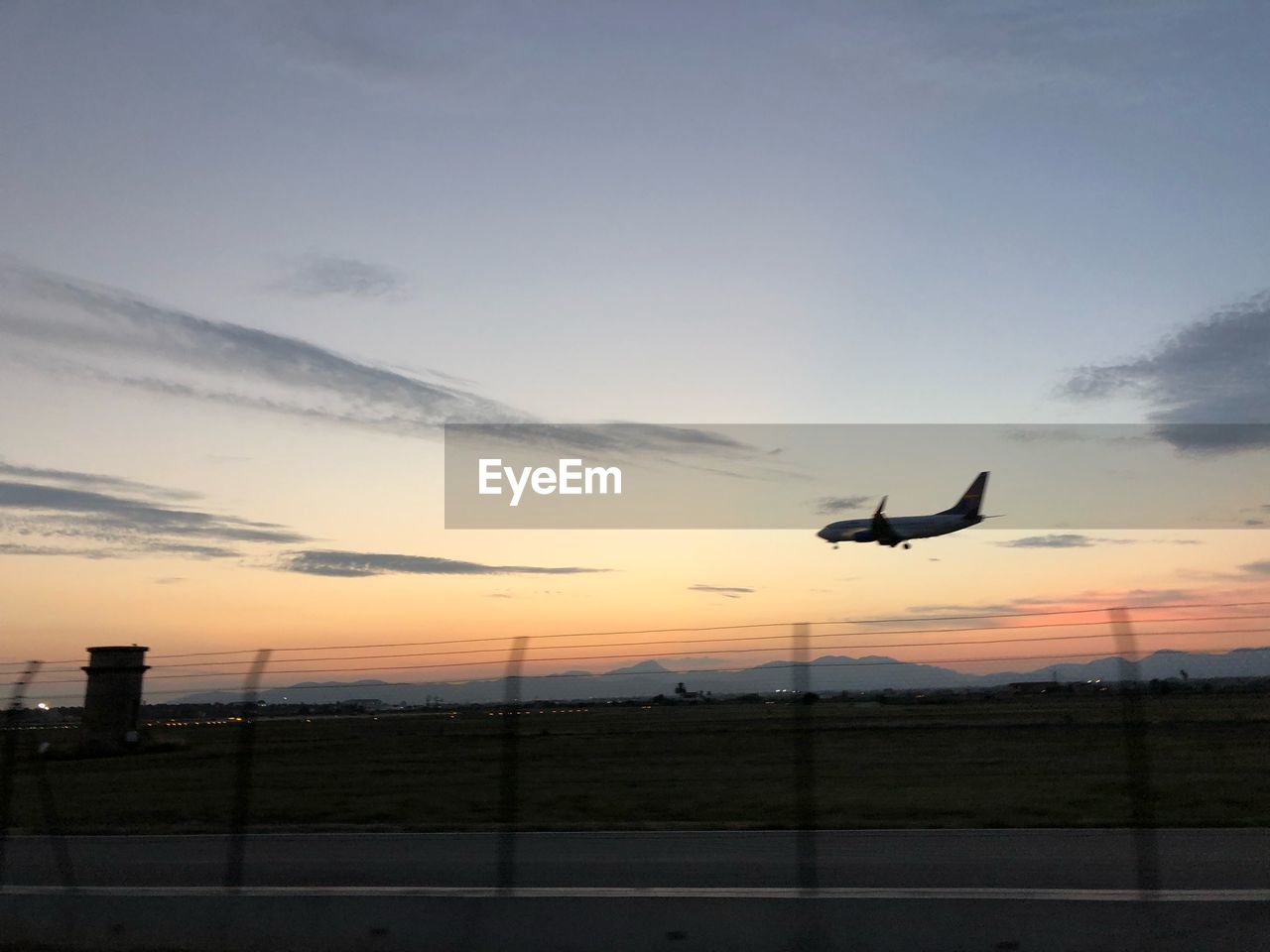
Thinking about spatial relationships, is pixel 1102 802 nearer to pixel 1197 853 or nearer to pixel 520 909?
pixel 1197 853

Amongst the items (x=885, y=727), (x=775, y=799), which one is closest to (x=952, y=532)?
(x=885, y=727)

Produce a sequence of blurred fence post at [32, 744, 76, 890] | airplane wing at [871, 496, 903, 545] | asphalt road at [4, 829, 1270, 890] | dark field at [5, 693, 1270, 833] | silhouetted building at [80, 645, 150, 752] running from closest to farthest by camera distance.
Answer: asphalt road at [4, 829, 1270, 890] < blurred fence post at [32, 744, 76, 890] < dark field at [5, 693, 1270, 833] < silhouetted building at [80, 645, 150, 752] < airplane wing at [871, 496, 903, 545]

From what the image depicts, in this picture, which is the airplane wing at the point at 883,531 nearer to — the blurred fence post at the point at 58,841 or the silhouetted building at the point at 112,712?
the silhouetted building at the point at 112,712

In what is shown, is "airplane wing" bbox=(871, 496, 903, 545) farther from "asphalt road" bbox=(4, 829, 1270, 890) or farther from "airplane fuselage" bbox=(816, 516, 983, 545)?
"asphalt road" bbox=(4, 829, 1270, 890)

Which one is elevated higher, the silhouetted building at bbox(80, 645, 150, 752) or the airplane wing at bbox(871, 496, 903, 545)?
the airplane wing at bbox(871, 496, 903, 545)

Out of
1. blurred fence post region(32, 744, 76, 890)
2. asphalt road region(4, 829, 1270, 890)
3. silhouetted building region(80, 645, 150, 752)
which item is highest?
silhouetted building region(80, 645, 150, 752)

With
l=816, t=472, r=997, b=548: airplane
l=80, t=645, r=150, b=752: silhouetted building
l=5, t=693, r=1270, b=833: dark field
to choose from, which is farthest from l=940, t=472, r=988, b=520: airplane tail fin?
l=80, t=645, r=150, b=752: silhouetted building

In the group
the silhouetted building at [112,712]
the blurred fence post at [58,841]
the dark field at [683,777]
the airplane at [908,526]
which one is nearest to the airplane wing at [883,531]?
the airplane at [908,526]
